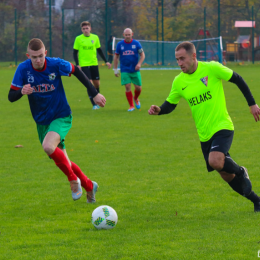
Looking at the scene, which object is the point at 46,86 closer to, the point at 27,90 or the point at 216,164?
the point at 27,90

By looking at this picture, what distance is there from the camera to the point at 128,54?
13.4m

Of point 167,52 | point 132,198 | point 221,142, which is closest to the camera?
point 221,142

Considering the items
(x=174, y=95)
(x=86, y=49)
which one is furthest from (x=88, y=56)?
(x=174, y=95)

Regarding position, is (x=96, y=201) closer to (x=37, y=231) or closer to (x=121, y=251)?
(x=37, y=231)

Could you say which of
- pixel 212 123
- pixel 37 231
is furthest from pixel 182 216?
pixel 37 231

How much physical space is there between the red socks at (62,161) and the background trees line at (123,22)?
28.9 m

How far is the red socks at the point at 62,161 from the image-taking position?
5457 mm

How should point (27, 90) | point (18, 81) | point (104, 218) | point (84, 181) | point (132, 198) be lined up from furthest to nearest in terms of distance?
point (132, 198), point (84, 181), point (18, 81), point (27, 90), point (104, 218)

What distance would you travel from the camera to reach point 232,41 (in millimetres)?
35125

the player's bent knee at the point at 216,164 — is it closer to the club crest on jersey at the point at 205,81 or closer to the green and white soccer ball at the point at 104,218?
the club crest on jersey at the point at 205,81

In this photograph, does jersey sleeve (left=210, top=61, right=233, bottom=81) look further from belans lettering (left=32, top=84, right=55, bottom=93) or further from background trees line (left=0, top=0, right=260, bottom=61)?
background trees line (left=0, top=0, right=260, bottom=61)

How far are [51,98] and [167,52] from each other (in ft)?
81.9

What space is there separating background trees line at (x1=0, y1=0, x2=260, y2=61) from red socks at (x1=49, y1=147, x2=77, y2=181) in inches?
1136

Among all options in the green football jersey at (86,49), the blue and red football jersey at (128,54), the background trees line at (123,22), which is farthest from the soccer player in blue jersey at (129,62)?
the background trees line at (123,22)
